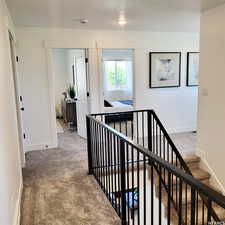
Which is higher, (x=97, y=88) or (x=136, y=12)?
(x=136, y=12)

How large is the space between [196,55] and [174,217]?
11.9 feet

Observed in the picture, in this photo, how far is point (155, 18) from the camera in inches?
150

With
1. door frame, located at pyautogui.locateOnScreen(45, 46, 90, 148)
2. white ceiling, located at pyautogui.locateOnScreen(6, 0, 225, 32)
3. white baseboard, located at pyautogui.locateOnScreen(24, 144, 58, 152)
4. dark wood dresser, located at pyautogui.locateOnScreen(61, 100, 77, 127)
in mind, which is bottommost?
white baseboard, located at pyautogui.locateOnScreen(24, 144, 58, 152)

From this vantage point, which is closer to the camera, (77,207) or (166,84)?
(77,207)

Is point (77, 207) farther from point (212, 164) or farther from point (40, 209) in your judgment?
point (212, 164)

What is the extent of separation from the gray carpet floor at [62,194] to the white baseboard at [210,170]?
1.81m

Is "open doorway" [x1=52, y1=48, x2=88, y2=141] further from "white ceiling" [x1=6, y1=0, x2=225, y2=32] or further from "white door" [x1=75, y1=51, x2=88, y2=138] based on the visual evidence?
"white ceiling" [x1=6, y1=0, x2=225, y2=32]

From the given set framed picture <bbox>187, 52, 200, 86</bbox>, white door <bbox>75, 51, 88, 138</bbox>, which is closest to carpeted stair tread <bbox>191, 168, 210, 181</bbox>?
framed picture <bbox>187, 52, 200, 86</bbox>

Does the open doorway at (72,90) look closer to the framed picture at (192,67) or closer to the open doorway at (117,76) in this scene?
the open doorway at (117,76)

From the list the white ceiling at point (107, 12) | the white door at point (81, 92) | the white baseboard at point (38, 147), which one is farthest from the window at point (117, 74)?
the white baseboard at point (38, 147)

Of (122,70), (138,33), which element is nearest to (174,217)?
(138,33)

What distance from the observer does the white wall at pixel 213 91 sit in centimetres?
320

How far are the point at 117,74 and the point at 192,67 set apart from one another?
4217mm

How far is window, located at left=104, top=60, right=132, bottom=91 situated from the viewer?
29.8 feet
